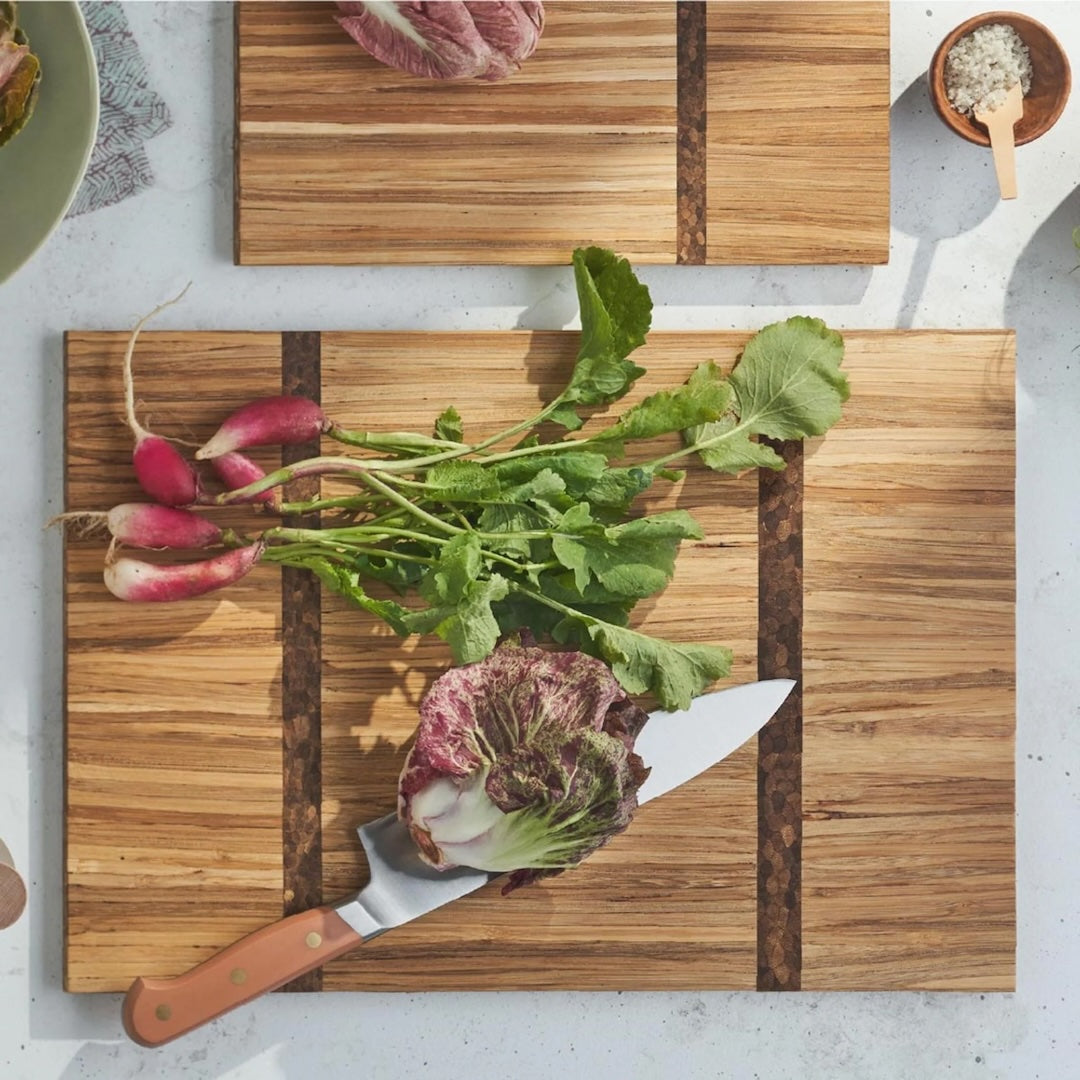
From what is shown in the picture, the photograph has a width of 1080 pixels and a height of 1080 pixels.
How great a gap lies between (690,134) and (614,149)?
0.31 ft

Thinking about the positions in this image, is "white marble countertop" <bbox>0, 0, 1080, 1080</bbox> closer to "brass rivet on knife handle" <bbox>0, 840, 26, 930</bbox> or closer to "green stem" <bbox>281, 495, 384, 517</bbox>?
"brass rivet on knife handle" <bbox>0, 840, 26, 930</bbox>

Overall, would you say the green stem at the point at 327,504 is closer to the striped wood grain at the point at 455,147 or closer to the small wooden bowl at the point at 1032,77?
the striped wood grain at the point at 455,147

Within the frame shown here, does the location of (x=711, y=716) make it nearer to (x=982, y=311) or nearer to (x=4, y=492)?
(x=982, y=311)

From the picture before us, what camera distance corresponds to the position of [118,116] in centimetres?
138

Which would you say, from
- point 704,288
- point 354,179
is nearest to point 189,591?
point 354,179

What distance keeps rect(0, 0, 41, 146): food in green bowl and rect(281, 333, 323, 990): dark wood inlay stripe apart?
363 millimetres

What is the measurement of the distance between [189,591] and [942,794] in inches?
36.5

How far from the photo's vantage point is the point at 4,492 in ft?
4.56

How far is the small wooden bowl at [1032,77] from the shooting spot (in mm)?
1342

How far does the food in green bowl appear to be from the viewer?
1.09 meters

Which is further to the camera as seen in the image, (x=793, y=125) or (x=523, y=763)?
(x=793, y=125)

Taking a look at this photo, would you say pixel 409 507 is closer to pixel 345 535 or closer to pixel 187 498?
pixel 345 535

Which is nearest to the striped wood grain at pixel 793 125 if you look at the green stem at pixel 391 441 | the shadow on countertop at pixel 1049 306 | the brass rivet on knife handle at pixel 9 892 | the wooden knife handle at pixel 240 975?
the shadow on countertop at pixel 1049 306

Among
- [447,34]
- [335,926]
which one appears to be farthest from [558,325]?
[335,926]
